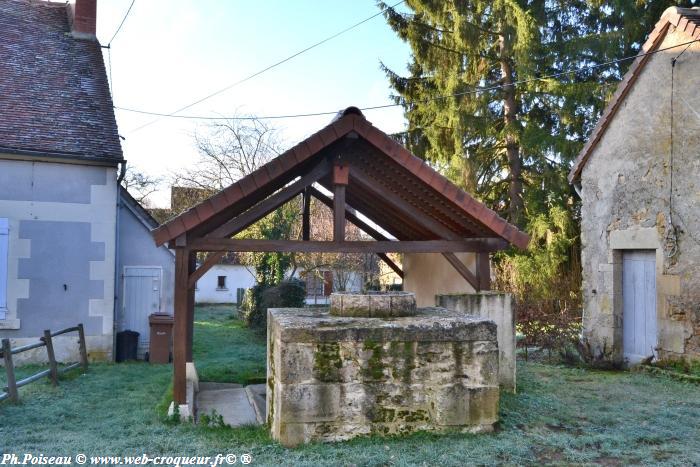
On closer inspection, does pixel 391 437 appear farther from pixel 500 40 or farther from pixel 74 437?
pixel 500 40

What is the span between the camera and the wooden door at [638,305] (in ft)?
33.3

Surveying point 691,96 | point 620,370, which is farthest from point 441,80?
point 620,370

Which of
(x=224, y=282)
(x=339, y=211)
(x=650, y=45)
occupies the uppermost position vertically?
(x=650, y=45)

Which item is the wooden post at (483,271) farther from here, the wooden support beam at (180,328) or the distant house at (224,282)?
the distant house at (224,282)

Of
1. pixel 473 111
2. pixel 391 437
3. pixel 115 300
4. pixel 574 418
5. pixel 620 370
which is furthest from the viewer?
→ pixel 473 111

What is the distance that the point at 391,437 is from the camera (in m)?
5.41

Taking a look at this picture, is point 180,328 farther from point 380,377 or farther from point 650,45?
point 650,45

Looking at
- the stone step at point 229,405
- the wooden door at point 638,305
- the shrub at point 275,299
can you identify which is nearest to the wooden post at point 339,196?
the stone step at point 229,405

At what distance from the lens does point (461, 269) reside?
798 cm

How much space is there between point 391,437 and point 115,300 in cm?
804

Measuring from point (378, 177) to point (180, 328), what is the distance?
3219 mm

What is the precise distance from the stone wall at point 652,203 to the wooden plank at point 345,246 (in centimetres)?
363

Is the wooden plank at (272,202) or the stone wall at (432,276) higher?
the wooden plank at (272,202)

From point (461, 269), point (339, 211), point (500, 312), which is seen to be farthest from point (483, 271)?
point (339, 211)
